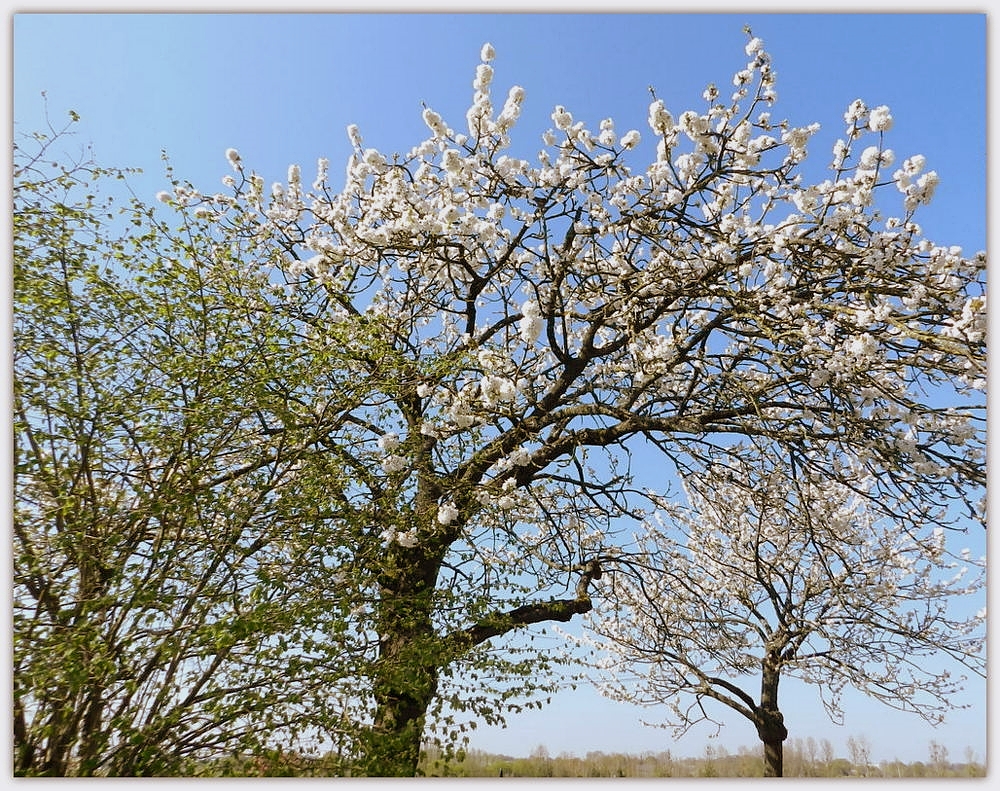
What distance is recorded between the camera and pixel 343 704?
9.43 feet

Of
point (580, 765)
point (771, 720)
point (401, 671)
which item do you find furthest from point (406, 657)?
point (771, 720)

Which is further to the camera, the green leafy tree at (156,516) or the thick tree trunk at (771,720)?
the thick tree trunk at (771,720)

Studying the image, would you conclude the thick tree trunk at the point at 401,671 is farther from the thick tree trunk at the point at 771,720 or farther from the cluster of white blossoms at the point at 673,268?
the thick tree trunk at the point at 771,720

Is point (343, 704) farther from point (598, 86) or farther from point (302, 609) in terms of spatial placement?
point (598, 86)

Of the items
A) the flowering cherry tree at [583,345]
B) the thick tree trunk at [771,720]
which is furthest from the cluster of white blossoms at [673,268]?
the thick tree trunk at [771,720]

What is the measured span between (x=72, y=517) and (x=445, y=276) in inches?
119

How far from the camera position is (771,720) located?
272 inches

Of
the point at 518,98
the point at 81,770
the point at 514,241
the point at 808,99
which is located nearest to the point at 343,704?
the point at 81,770

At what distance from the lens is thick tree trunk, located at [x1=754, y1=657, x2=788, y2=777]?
6.60 meters

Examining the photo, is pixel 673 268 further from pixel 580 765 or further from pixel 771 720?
pixel 771 720

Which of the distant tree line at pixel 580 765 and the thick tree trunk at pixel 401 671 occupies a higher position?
the thick tree trunk at pixel 401 671

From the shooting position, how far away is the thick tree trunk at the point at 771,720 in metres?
6.60

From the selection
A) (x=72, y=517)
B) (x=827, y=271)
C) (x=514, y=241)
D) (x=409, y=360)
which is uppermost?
(x=514, y=241)

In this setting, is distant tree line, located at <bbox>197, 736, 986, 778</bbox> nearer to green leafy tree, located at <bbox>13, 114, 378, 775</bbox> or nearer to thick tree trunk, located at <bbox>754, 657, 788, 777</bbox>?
green leafy tree, located at <bbox>13, 114, 378, 775</bbox>
